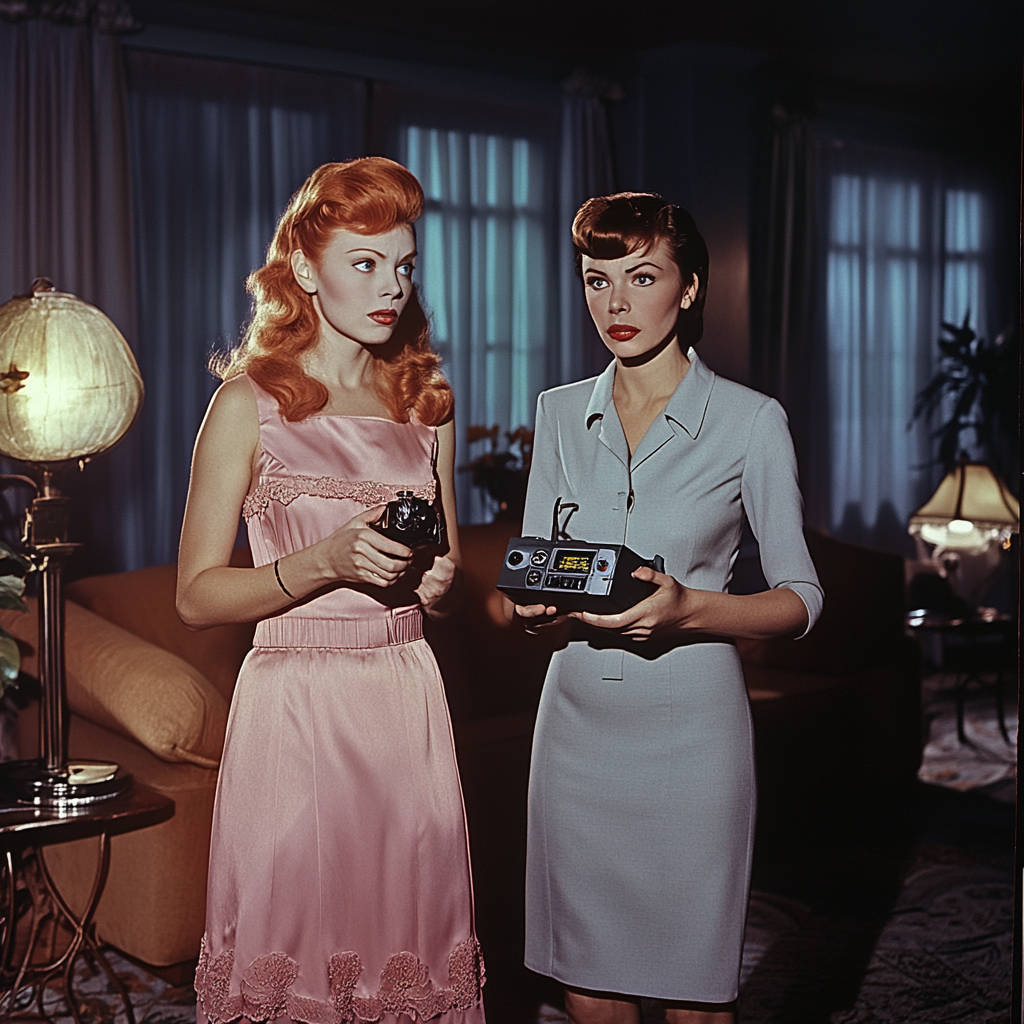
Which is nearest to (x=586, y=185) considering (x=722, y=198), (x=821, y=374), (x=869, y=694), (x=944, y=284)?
(x=722, y=198)

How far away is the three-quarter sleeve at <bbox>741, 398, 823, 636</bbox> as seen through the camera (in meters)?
1.69

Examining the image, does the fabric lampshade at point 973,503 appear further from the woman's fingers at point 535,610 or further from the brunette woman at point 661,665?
the woman's fingers at point 535,610

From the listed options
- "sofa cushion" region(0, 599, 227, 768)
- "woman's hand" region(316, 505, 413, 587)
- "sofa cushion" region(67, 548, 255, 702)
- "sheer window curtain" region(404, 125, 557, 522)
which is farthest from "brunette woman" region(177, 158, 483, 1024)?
"sheer window curtain" region(404, 125, 557, 522)

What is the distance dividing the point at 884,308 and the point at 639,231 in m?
5.68

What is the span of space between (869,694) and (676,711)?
2483 millimetres

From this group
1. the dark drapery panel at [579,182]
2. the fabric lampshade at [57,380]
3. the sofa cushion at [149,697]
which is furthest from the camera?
the dark drapery panel at [579,182]

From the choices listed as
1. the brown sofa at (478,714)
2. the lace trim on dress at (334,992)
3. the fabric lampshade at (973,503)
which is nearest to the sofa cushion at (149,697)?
the brown sofa at (478,714)

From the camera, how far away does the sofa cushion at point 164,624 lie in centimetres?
310

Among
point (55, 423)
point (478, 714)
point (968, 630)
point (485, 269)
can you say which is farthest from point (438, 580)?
point (485, 269)

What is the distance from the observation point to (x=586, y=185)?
6.02 meters

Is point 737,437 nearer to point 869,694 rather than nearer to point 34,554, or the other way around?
point 34,554

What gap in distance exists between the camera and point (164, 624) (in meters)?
3.13

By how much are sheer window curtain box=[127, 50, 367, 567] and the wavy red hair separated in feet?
10.6

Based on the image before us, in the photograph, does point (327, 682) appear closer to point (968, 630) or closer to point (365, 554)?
point (365, 554)
